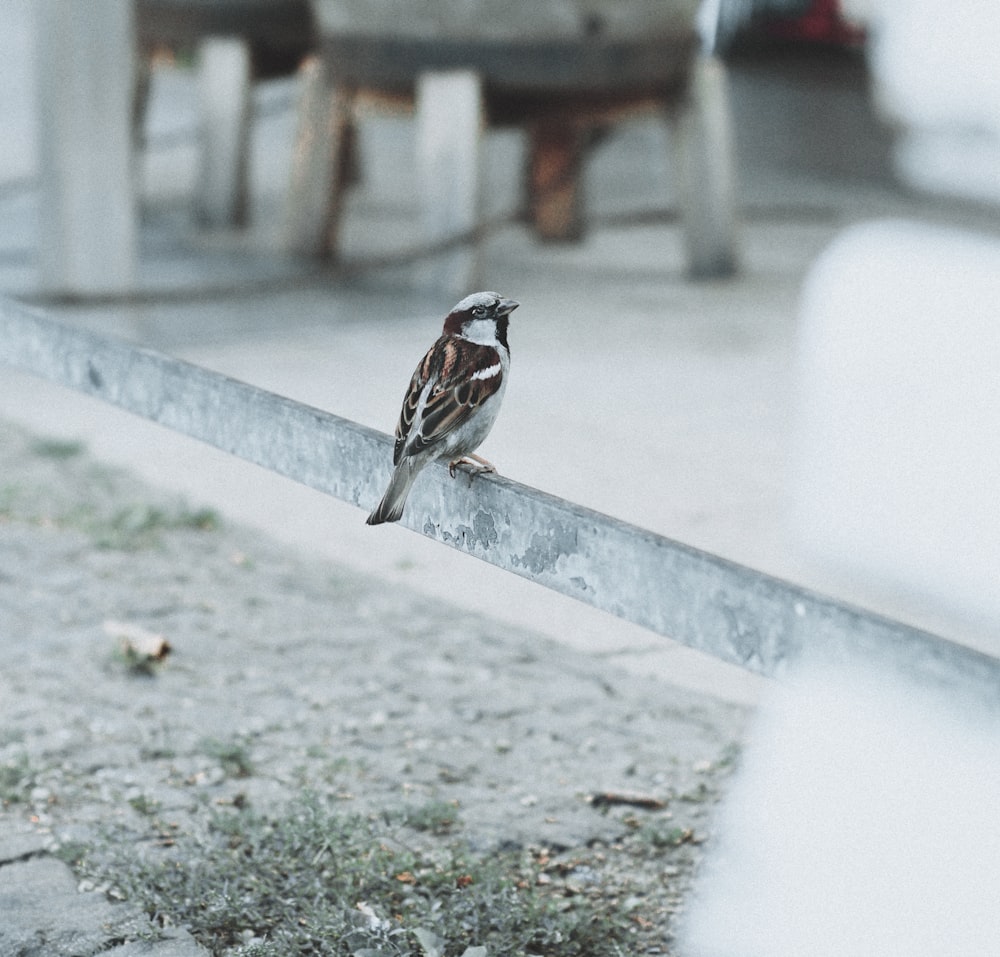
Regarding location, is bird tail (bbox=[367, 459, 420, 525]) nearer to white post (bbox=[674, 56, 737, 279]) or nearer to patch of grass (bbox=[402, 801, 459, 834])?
patch of grass (bbox=[402, 801, 459, 834])

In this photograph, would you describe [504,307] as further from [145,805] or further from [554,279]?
[554,279]

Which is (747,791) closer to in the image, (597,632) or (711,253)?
(597,632)

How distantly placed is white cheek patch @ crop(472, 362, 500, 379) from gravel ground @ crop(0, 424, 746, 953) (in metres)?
0.72

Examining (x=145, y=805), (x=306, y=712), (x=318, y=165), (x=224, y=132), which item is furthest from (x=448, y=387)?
(x=224, y=132)

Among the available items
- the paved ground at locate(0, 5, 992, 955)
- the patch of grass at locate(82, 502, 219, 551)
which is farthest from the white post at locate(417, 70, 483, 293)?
the patch of grass at locate(82, 502, 219, 551)

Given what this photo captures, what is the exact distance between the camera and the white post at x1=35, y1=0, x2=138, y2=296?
223 inches

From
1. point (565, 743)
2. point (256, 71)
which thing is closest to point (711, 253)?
point (256, 71)

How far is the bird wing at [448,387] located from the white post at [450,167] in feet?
13.8

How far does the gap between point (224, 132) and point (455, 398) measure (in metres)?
6.30

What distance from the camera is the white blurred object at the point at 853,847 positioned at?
7.35 feet

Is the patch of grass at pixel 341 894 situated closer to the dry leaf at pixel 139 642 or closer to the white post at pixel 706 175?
the dry leaf at pixel 139 642

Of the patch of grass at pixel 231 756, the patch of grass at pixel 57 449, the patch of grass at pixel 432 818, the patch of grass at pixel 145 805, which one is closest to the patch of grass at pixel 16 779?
the patch of grass at pixel 145 805

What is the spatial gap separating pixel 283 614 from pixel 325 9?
3745mm

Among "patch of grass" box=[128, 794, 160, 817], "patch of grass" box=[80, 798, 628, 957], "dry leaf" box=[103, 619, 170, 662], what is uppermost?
"patch of grass" box=[80, 798, 628, 957]
